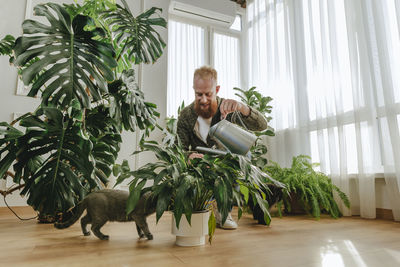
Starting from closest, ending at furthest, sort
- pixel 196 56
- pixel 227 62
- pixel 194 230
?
pixel 194 230 → pixel 196 56 → pixel 227 62

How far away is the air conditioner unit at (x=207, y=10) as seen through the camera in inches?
144

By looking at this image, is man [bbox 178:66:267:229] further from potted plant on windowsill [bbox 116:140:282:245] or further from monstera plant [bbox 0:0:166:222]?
monstera plant [bbox 0:0:166:222]

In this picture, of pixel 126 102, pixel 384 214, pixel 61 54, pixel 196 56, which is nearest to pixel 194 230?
pixel 126 102

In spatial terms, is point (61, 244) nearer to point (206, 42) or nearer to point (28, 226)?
point (28, 226)

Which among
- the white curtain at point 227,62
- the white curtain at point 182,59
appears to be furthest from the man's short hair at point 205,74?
the white curtain at point 227,62

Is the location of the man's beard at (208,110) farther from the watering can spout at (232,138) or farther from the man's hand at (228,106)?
the watering can spout at (232,138)

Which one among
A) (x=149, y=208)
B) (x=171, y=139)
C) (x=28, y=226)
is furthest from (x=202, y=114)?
(x=28, y=226)

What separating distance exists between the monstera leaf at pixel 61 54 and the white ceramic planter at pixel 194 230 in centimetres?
74

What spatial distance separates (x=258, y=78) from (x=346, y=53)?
1.32 m

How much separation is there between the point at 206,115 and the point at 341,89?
1.42 meters

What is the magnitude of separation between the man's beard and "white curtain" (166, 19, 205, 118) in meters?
1.78

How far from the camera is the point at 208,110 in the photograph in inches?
71.9

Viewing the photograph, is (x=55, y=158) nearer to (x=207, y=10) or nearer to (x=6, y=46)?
(x=6, y=46)

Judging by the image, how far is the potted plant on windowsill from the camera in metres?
1.04
